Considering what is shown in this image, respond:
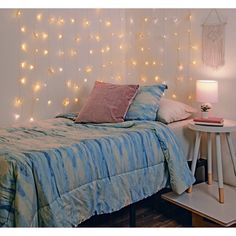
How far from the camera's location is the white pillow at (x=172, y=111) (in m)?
2.74

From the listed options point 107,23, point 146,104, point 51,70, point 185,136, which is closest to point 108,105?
point 146,104

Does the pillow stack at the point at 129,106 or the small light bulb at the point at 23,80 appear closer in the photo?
the pillow stack at the point at 129,106

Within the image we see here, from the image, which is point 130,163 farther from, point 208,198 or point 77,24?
point 77,24

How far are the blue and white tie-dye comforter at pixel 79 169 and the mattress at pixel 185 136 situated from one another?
0.51 ft

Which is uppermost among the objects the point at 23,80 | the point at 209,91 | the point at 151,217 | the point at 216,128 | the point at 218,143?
the point at 23,80

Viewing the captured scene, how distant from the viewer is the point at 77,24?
130 inches

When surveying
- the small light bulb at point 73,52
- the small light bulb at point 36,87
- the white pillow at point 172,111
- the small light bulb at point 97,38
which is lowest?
the white pillow at point 172,111

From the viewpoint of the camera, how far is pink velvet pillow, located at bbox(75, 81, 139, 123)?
2.69 metres

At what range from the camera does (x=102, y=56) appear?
3.54m

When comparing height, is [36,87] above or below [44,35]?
below

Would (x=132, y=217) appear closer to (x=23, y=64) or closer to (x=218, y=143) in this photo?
(x=218, y=143)

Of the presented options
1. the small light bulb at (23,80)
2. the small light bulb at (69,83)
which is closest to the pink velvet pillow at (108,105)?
the small light bulb at (69,83)

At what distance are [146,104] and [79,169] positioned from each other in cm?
103

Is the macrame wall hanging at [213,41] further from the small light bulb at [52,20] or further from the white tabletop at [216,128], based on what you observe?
the small light bulb at [52,20]
